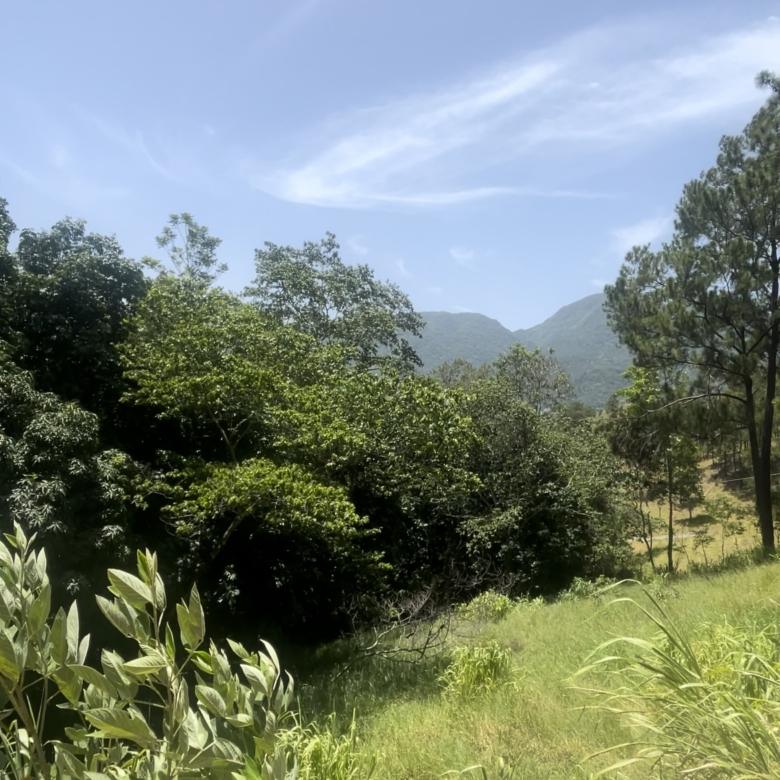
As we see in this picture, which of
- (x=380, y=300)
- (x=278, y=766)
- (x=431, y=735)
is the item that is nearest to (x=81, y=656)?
(x=278, y=766)

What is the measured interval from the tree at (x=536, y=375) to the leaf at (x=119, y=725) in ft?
75.6

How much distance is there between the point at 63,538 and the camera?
729 cm

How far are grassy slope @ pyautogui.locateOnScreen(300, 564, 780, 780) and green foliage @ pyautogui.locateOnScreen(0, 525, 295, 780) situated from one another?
193 cm

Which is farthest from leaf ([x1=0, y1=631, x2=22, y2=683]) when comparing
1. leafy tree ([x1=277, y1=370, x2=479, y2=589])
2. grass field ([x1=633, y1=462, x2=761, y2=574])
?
grass field ([x1=633, y1=462, x2=761, y2=574])

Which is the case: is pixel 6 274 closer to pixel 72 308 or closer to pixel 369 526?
pixel 72 308

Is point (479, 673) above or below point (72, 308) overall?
below

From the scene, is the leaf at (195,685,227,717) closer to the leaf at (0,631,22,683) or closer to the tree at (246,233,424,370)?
the leaf at (0,631,22,683)

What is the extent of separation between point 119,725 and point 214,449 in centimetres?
1021

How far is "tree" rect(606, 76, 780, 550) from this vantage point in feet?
37.2

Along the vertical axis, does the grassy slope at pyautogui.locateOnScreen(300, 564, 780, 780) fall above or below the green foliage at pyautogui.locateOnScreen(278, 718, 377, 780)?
below

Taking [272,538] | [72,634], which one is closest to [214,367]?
[272,538]

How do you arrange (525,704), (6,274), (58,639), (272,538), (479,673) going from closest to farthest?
(58,639) < (525,704) < (479,673) < (6,274) < (272,538)

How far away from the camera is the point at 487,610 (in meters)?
10.4

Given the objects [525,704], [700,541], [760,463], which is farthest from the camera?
[700,541]
